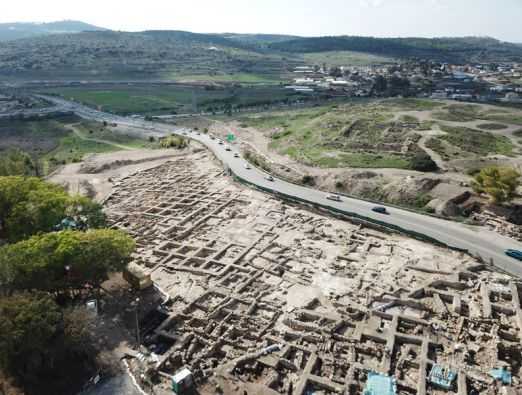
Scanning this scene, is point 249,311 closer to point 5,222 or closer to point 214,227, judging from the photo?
point 214,227

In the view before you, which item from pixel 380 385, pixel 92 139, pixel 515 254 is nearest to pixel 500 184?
pixel 515 254

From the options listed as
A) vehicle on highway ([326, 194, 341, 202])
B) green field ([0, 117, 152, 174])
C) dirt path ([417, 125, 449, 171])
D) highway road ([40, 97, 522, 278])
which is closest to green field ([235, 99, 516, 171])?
dirt path ([417, 125, 449, 171])

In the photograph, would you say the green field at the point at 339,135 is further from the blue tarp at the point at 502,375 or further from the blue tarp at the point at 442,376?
the blue tarp at the point at 442,376

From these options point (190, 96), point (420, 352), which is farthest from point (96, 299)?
point (190, 96)

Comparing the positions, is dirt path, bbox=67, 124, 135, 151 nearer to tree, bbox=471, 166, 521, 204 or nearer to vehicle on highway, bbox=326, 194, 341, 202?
vehicle on highway, bbox=326, 194, 341, 202

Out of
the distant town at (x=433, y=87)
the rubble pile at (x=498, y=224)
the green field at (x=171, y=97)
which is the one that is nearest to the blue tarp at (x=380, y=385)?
the rubble pile at (x=498, y=224)

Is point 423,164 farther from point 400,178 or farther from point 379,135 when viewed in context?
point 379,135
